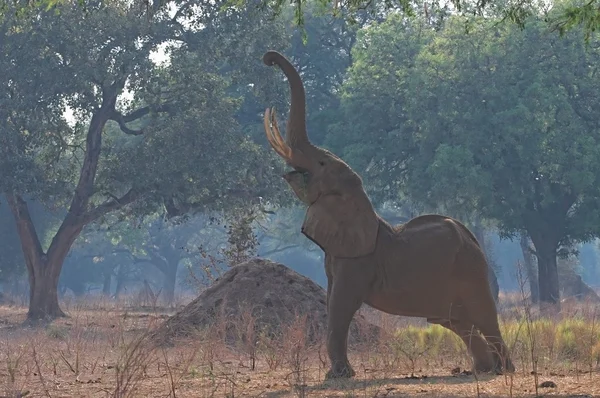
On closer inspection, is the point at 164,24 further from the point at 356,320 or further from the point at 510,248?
the point at 510,248

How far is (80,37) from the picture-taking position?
103ft

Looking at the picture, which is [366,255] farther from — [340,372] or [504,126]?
[504,126]

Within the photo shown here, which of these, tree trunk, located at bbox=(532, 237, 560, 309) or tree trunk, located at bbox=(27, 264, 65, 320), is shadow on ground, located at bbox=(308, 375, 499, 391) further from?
tree trunk, located at bbox=(532, 237, 560, 309)

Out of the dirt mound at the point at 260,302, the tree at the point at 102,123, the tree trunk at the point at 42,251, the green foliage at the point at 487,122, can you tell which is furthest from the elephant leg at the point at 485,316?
the green foliage at the point at 487,122

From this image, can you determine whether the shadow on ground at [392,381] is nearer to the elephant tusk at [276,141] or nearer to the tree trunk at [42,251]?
the elephant tusk at [276,141]

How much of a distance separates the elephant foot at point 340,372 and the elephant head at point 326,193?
1041 mm

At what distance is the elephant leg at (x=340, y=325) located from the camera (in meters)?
10.0

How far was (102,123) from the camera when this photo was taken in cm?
3350

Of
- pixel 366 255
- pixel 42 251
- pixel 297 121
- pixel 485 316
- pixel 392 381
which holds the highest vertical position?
pixel 42 251

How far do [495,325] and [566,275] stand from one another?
44018 mm

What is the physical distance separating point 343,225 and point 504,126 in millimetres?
25619

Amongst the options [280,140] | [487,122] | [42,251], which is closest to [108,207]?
[42,251]

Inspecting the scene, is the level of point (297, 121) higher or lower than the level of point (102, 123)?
lower

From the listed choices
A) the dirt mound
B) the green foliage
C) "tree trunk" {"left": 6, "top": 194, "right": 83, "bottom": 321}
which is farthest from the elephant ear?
the green foliage
